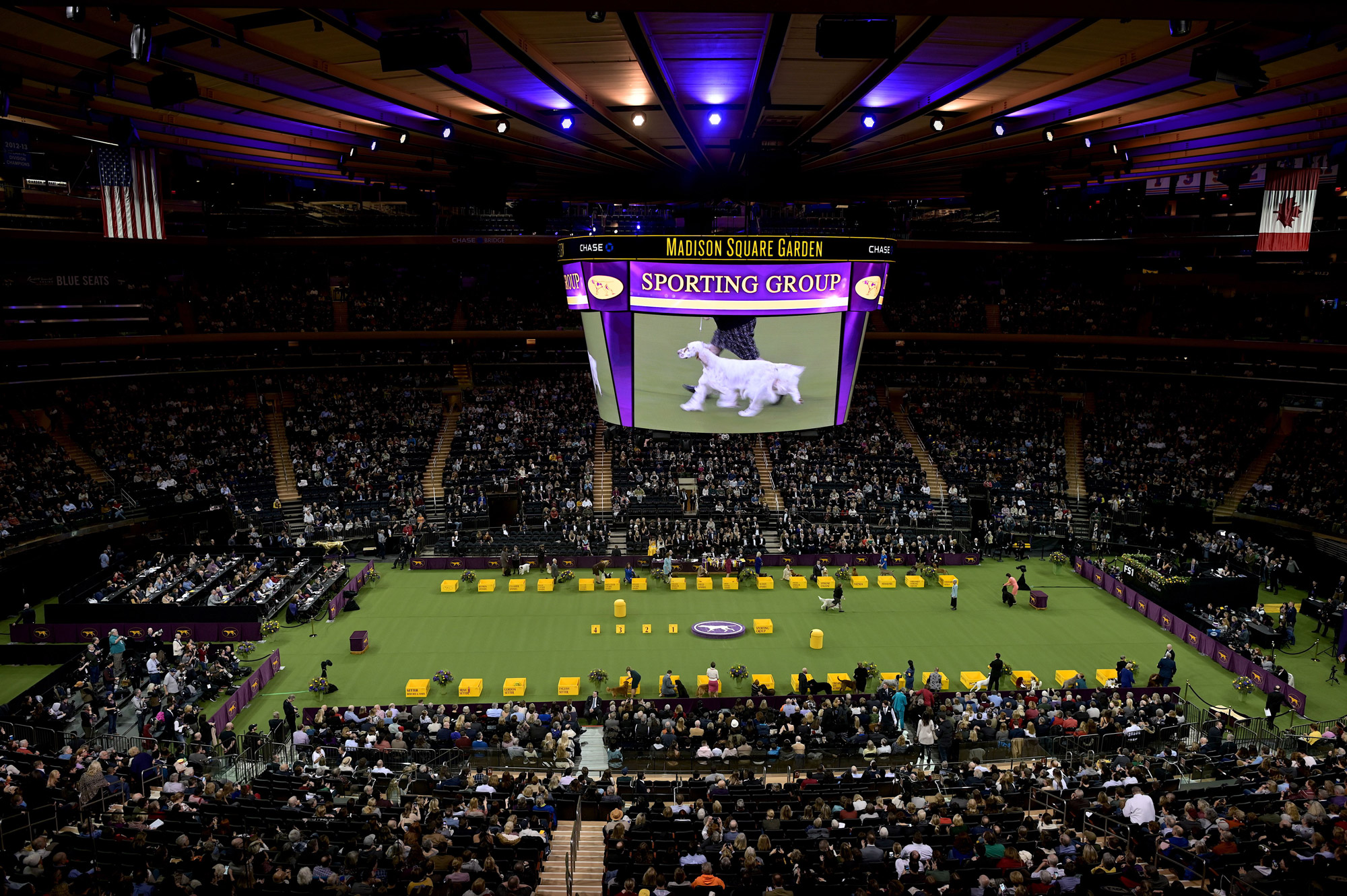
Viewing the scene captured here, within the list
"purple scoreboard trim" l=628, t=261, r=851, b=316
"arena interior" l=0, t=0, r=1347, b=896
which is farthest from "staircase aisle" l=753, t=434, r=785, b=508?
"purple scoreboard trim" l=628, t=261, r=851, b=316

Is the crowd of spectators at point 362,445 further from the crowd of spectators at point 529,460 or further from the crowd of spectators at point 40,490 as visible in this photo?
the crowd of spectators at point 40,490

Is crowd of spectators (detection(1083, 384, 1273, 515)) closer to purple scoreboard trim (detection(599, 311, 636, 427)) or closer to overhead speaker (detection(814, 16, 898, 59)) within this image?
purple scoreboard trim (detection(599, 311, 636, 427))

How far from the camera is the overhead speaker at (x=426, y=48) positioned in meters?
8.87

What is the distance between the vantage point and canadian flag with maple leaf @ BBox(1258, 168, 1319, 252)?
1938 centimetres

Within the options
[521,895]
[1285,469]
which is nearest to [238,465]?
[521,895]

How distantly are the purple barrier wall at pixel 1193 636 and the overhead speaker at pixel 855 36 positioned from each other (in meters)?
22.9

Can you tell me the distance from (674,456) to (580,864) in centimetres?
2835

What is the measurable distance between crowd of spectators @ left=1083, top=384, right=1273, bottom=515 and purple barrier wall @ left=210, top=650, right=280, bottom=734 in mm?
34188

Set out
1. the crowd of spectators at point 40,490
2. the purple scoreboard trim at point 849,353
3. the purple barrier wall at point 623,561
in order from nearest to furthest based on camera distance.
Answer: the purple scoreboard trim at point 849,353, the crowd of spectators at point 40,490, the purple barrier wall at point 623,561

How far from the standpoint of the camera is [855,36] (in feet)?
27.9

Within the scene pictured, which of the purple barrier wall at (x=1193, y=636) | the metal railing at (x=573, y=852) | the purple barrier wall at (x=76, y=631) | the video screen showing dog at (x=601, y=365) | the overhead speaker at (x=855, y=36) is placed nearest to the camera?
the overhead speaker at (x=855, y=36)

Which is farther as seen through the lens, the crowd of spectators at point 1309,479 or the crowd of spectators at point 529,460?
the crowd of spectators at point 529,460

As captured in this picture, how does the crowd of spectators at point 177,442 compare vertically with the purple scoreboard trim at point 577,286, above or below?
below

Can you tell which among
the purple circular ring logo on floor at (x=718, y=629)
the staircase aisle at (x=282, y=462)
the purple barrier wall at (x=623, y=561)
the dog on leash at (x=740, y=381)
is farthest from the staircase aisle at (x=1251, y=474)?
the staircase aisle at (x=282, y=462)
